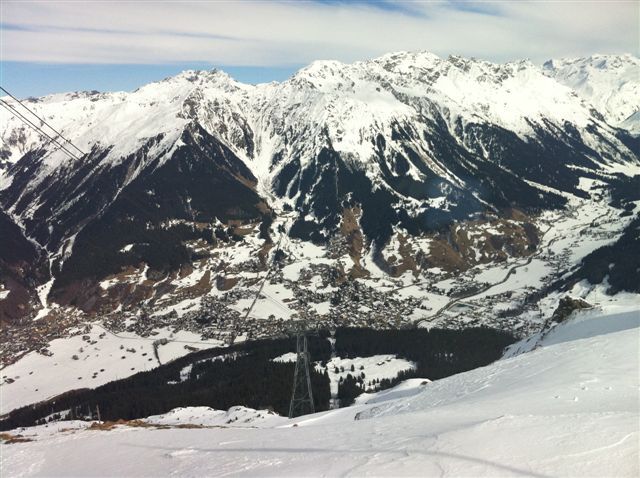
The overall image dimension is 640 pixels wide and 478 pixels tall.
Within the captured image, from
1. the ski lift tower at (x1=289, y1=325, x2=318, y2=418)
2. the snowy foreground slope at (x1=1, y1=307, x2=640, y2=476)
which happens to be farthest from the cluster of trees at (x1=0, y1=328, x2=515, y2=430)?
the snowy foreground slope at (x1=1, y1=307, x2=640, y2=476)

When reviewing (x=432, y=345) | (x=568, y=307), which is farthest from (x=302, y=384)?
(x=432, y=345)

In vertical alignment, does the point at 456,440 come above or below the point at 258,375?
above

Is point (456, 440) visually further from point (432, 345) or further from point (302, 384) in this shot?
point (432, 345)

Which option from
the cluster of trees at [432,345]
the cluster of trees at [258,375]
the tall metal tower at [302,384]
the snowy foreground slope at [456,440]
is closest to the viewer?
the snowy foreground slope at [456,440]

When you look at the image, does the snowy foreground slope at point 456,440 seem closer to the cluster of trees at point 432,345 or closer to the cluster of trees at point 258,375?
the cluster of trees at point 258,375

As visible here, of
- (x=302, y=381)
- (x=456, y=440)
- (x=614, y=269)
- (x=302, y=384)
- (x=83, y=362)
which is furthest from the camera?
(x=614, y=269)

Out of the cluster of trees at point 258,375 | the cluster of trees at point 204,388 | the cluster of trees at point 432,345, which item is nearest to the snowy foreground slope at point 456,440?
the cluster of trees at point 258,375
